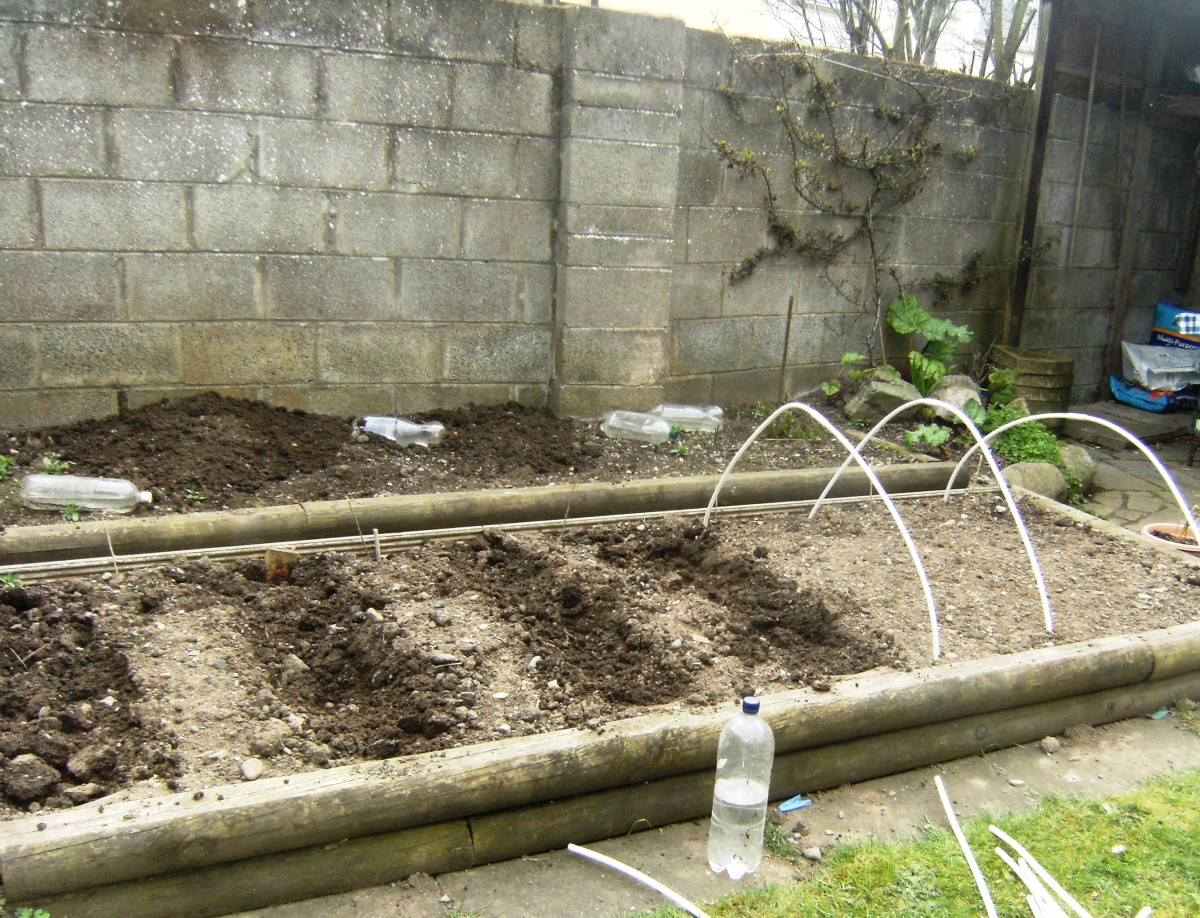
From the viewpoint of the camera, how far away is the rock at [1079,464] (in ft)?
20.2

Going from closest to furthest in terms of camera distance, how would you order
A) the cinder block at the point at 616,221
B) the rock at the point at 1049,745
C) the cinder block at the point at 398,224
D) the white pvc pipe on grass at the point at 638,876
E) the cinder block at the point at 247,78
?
the white pvc pipe on grass at the point at 638,876, the rock at the point at 1049,745, the cinder block at the point at 247,78, the cinder block at the point at 398,224, the cinder block at the point at 616,221

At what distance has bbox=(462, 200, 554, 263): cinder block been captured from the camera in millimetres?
5531

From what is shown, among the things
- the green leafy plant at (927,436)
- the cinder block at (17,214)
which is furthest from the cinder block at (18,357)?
the green leafy plant at (927,436)

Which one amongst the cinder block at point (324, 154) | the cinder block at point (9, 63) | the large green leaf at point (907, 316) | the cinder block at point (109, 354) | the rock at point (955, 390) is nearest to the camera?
the cinder block at point (9, 63)

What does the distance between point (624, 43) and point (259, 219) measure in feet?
7.14

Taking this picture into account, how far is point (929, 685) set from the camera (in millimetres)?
3078

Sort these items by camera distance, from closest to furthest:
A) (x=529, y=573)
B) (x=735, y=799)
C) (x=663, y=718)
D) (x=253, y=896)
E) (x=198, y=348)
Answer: (x=253, y=896) → (x=735, y=799) → (x=663, y=718) → (x=529, y=573) → (x=198, y=348)

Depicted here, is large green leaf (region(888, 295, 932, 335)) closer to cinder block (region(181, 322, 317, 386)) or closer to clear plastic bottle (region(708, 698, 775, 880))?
cinder block (region(181, 322, 317, 386))

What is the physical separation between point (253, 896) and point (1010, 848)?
1.99 metres

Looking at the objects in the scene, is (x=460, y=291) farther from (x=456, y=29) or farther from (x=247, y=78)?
(x=247, y=78)

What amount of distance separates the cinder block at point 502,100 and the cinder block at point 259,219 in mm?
913

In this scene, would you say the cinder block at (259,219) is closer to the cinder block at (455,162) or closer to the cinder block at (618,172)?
the cinder block at (455,162)

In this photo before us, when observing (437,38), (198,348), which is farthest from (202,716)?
(437,38)

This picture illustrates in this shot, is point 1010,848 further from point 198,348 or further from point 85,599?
point 198,348
